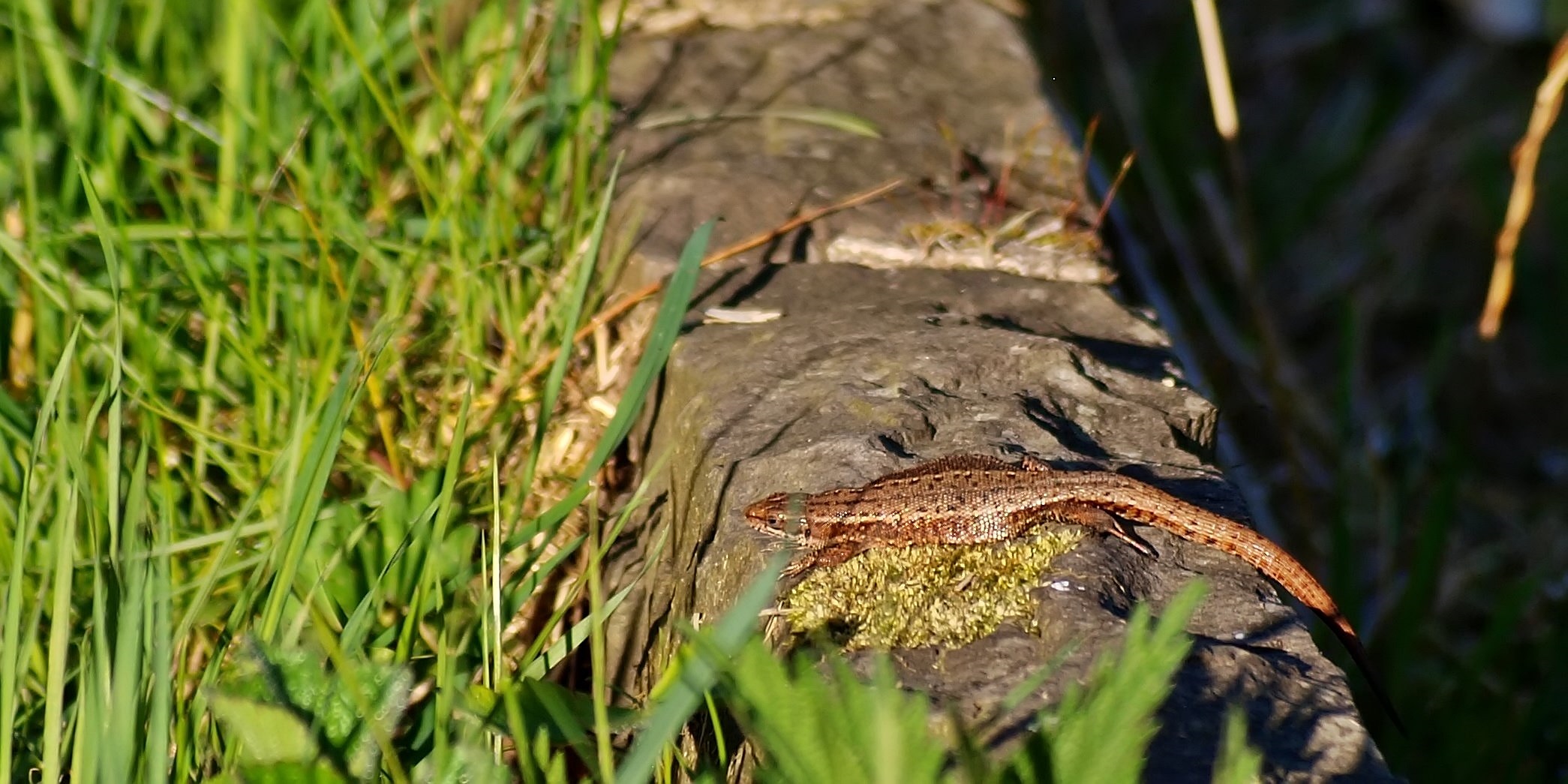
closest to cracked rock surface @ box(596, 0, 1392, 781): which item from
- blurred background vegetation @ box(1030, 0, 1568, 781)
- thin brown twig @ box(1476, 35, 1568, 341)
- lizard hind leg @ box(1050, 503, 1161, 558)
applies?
lizard hind leg @ box(1050, 503, 1161, 558)

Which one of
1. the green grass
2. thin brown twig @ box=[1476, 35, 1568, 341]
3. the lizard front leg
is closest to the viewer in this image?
the green grass

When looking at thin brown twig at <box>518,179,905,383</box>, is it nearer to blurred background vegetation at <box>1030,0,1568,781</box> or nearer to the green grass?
the green grass

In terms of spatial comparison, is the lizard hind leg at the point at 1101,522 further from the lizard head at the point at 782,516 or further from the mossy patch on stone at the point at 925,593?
the lizard head at the point at 782,516

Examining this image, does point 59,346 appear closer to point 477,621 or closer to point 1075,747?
point 477,621

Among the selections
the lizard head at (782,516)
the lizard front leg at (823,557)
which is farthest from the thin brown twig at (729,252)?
the lizard front leg at (823,557)

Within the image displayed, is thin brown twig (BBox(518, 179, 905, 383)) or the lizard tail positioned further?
thin brown twig (BBox(518, 179, 905, 383))

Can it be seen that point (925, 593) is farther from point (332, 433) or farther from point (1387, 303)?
point (1387, 303)

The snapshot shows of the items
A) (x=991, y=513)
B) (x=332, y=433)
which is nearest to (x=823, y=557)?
(x=991, y=513)

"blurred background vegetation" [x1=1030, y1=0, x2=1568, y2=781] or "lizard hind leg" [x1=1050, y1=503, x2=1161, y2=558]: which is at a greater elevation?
"lizard hind leg" [x1=1050, y1=503, x2=1161, y2=558]

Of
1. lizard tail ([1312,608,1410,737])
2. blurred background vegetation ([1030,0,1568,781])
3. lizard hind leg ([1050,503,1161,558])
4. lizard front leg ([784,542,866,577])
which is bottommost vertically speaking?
blurred background vegetation ([1030,0,1568,781])
